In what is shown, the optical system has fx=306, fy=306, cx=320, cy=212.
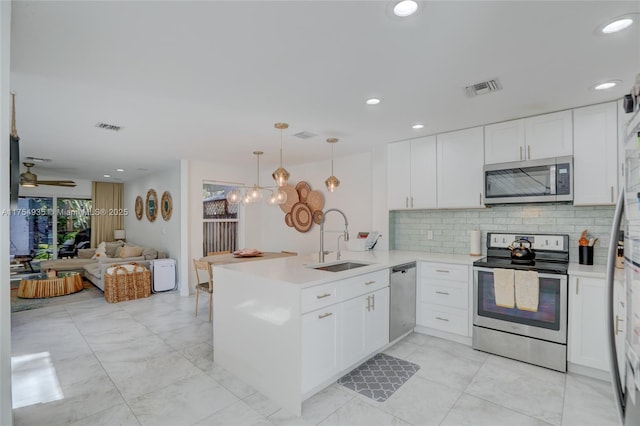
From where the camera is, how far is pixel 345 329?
8.19 ft

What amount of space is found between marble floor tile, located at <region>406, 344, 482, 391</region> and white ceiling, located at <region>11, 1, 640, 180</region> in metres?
2.39

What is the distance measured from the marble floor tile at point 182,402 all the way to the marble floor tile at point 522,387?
6.36ft

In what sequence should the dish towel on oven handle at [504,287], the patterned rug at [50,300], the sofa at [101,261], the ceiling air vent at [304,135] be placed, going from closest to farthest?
the dish towel on oven handle at [504,287] < the ceiling air vent at [304,135] < the patterned rug at [50,300] < the sofa at [101,261]

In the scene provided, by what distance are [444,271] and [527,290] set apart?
0.78m

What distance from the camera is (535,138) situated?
3.08m

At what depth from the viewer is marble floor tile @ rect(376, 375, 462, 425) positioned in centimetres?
209

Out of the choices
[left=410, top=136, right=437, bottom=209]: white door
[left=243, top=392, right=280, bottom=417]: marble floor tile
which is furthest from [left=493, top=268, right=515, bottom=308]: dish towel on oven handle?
[left=243, top=392, right=280, bottom=417]: marble floor tile

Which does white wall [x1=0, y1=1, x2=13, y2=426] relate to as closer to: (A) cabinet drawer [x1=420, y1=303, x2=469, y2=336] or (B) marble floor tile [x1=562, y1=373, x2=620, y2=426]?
(B) marble floor tile [x1=562, y1=373, x2=620, y2=426]

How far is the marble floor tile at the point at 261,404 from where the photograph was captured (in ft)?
7.12

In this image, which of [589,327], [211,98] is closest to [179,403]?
[211,98]

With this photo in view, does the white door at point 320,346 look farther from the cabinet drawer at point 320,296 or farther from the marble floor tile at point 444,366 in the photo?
the marble floor tile at point 444,366

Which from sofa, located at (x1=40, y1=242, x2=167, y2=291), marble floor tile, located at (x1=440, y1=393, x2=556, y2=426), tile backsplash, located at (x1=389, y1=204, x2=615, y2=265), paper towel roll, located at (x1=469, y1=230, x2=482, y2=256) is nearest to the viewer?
marble floor tile, located at (x1=440, y1=393, x2=556, y2=426)

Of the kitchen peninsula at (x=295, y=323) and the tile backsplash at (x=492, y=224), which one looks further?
the tile backsplash at (x=492, y=224)

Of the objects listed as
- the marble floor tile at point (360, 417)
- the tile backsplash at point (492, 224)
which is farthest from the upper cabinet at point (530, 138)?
the marble floor tile at point (360, 417)
